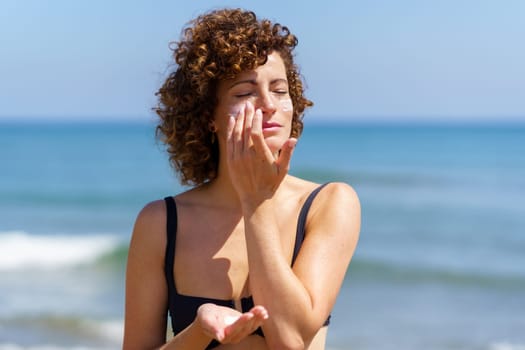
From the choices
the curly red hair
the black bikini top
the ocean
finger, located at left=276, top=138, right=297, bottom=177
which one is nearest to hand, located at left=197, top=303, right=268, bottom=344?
the black bikini top

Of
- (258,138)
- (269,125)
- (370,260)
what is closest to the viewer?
(258,138)

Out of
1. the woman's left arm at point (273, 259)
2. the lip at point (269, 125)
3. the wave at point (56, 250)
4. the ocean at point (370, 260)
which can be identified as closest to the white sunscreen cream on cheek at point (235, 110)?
the lip at point (269, 125)

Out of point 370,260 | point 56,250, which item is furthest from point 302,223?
point 56,250

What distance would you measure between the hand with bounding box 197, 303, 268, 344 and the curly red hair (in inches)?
34.4

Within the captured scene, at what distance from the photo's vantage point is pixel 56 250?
46.6 feet

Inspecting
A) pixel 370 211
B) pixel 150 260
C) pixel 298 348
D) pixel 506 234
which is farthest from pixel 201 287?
pixel 370 211

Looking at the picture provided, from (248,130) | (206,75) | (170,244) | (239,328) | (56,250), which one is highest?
(56,250)

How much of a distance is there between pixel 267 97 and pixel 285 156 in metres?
0.31

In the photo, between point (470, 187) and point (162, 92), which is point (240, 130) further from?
point (470, 187)

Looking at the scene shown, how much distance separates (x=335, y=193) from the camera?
3.15 m

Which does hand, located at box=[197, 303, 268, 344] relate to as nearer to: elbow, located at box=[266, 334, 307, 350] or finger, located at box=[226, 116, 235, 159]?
elbow, located at box=[266, 334, 307, 350]

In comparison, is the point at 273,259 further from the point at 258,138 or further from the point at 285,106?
the point at 285,106

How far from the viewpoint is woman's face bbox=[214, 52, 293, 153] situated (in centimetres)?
304

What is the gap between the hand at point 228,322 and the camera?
2.55 meters
